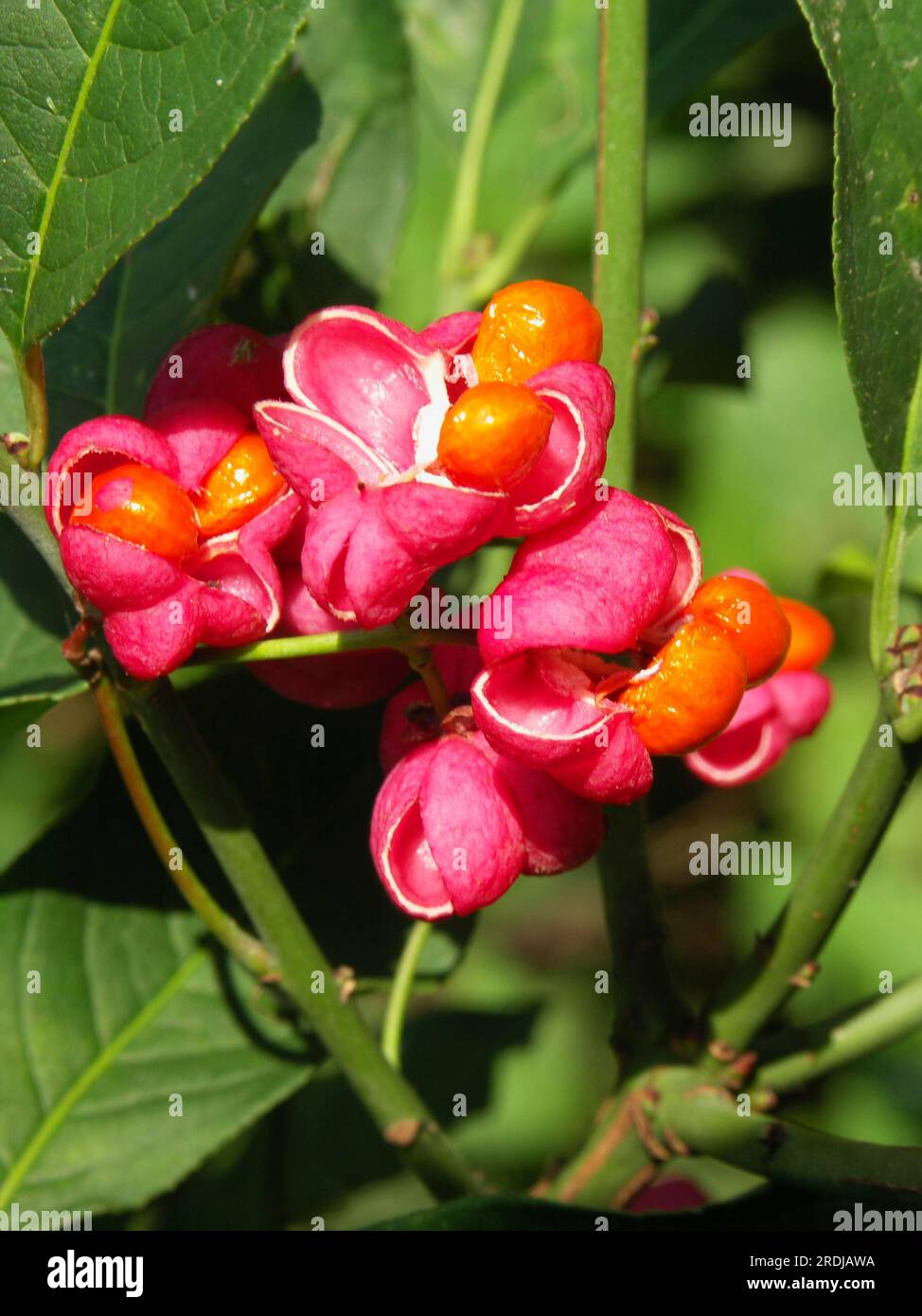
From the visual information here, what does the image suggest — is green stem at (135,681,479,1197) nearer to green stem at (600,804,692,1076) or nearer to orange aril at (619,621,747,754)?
green stem at (600,804,692,1076)

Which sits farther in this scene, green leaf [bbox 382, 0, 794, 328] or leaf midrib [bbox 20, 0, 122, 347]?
green leaf [bbox 382, 0, 794, 328]

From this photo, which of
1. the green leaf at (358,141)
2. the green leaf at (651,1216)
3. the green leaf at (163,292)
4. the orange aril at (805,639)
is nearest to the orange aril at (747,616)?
the orange aril at (805,639)

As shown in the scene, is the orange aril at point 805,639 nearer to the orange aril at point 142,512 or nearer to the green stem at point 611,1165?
the green stem at point 611,1165

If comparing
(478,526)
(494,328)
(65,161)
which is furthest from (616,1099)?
(65,161)

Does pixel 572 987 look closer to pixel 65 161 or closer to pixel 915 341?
pixel 915 341

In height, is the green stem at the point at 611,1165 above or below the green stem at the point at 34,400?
below

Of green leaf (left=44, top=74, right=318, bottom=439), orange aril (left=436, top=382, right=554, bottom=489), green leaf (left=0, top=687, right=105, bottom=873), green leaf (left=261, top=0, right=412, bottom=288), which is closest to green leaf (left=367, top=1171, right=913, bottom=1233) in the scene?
orange aril (left=436, top=382, right=554, bottom=489)
